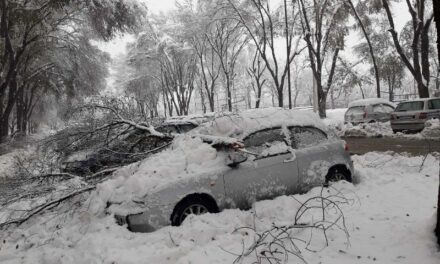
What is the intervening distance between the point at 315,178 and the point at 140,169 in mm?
2911

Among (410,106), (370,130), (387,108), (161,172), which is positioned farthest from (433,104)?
(161,172)

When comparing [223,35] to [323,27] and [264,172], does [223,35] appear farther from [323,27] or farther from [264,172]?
[264,172]

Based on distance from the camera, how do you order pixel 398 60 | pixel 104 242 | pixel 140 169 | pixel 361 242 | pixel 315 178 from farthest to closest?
pixel 398 60 < pixel 315 178 < pixel 140 169 < pixel 104 242 < pixel 361 242

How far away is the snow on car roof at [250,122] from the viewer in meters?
6.19

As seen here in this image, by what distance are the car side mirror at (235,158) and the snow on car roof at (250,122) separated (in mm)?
480

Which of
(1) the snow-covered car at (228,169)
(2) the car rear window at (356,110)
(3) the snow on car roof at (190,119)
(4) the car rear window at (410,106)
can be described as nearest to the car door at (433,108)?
(4) the car rear window at (410,106)

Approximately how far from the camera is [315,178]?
641 cm

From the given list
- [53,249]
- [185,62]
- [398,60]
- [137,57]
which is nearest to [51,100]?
[137,57]

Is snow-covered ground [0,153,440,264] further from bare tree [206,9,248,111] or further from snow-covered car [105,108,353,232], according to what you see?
bare tree [206,9,248,111]

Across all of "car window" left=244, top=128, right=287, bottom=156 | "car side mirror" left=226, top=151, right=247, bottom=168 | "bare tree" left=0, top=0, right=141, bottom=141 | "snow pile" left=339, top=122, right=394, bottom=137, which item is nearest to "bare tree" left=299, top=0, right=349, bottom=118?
"snow pile" left=339, top=122, right=394, bottom=137

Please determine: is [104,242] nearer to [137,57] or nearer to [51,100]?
[137,57]

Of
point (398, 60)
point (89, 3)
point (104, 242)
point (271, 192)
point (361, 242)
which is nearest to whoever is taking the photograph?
point (361, 242)

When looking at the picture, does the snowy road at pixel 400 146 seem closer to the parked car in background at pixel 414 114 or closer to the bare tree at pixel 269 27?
the parked car in background at pixel 414 114

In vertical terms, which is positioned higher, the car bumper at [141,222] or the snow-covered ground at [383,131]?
the car bumper at [141,222]
